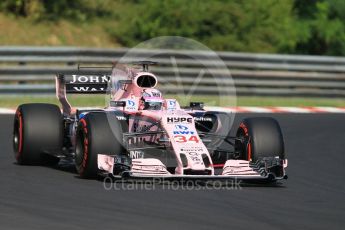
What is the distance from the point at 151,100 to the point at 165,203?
8.78 feet

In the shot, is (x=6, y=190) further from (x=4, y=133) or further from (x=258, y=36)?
(x=258, y=36)

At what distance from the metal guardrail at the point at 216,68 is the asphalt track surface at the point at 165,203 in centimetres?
877

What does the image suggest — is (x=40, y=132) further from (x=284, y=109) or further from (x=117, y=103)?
(x=284, y=109)

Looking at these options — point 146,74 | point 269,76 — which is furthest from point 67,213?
point 269,76

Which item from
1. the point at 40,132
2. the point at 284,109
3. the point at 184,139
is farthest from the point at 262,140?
the point at 284,109

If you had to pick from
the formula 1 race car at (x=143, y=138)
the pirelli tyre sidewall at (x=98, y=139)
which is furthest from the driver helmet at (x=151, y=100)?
the pirelli tyre sidewall at (x=98, y=139)

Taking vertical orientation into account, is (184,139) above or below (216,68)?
below

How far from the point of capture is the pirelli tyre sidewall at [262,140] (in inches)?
495

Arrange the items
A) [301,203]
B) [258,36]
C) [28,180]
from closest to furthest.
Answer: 1. [301,203]
2. [28,180]
3. [258,36]

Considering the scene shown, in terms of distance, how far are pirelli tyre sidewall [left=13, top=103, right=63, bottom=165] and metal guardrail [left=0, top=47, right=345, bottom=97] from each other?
9179mm

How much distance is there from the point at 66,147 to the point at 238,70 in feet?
36.1

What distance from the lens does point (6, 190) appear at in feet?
37.5

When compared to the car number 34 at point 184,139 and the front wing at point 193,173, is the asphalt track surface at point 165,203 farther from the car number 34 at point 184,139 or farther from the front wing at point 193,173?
the car number 34 at point 184,139

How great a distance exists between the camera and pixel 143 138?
12906mm
